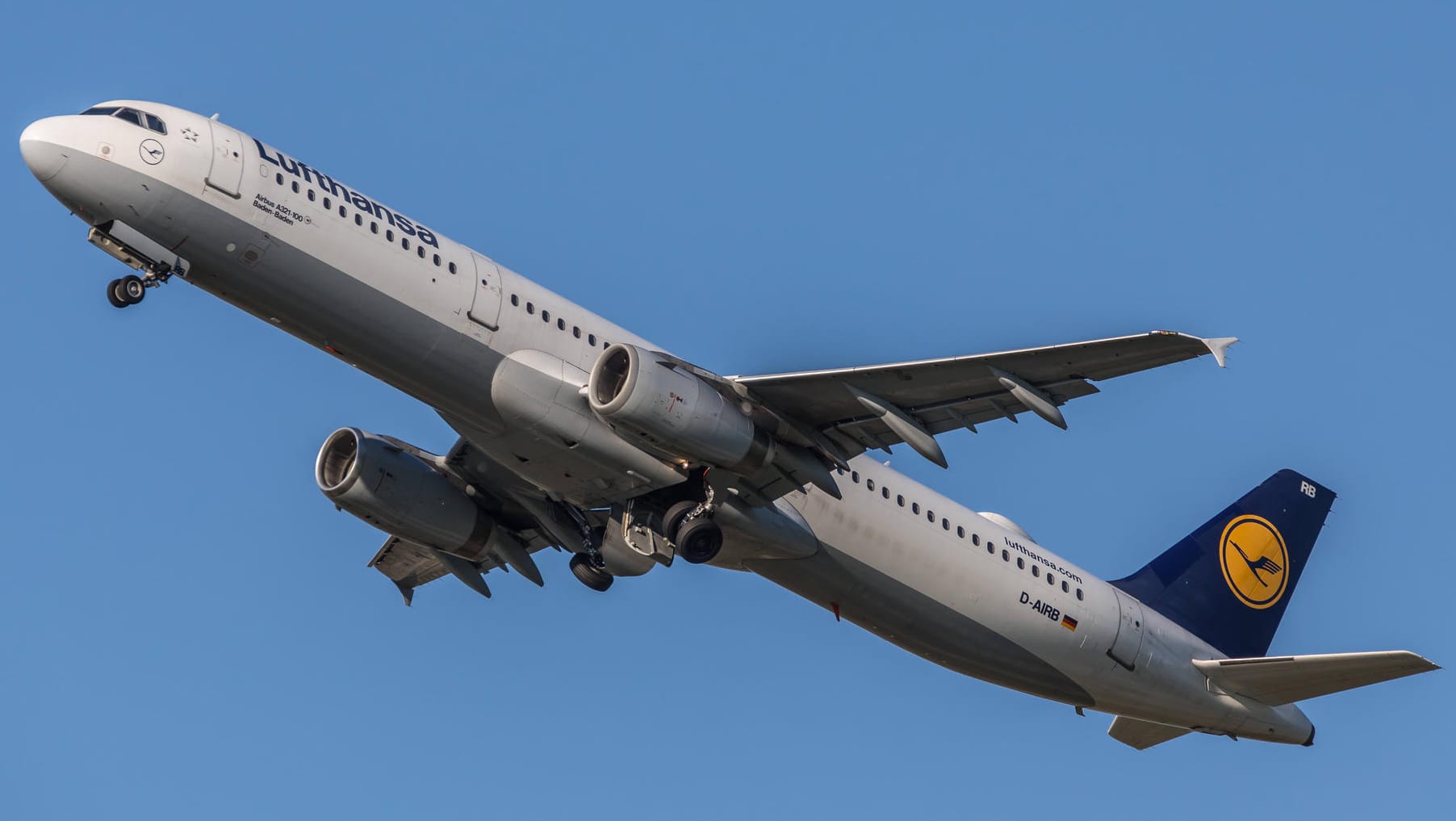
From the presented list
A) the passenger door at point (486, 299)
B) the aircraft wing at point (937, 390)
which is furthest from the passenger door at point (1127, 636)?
the passenger door at point (486, 299)

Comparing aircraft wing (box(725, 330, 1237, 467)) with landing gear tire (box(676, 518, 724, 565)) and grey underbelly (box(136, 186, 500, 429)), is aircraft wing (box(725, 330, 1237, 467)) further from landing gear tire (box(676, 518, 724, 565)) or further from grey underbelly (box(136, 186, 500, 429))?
grey underbelly (box(136, 186, 500, 429))

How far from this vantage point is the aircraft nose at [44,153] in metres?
28.7

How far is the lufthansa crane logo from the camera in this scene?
2908 cm

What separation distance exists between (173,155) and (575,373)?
7884mm

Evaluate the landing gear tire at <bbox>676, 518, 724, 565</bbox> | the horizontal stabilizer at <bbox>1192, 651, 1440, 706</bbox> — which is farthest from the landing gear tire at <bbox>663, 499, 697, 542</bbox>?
the horizontal stabilizer at <bbox>1192, 651, 1440, 706</bbox>

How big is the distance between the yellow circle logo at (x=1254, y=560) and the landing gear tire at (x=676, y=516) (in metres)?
14.6

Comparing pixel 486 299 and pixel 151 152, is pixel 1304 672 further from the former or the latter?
pixel 151 152

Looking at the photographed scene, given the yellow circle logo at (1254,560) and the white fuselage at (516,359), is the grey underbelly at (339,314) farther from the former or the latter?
the yellow circle logo at (1254,560)

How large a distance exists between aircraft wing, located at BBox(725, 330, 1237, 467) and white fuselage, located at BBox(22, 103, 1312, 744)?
7.53 ft

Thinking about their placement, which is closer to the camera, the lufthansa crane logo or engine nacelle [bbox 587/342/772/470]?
the lufthansa crane logo

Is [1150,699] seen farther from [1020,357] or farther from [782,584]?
[1020,357]

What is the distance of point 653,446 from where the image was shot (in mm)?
30797

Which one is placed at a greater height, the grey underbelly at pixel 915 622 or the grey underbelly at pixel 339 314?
the grey underbelly at pixel 915 622

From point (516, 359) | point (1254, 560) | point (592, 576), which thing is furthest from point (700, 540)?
point (1254, 560)
